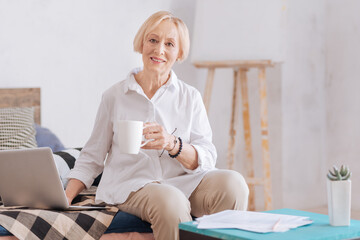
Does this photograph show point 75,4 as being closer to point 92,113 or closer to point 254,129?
point 92,113

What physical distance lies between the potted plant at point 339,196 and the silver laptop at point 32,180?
82 cm

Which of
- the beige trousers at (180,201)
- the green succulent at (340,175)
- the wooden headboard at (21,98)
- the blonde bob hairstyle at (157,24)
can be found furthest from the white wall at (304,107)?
the green succulent at (340,175)

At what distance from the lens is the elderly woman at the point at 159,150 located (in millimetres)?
1965

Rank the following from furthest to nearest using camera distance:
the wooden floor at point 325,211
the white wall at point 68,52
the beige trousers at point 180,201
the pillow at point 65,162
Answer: the wooden floor at point 325,211
the white wall at point 68,52
the pillow at point 65,162
the beige trousers at point 180,201

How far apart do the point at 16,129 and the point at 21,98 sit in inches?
20.1

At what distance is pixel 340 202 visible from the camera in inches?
61.1

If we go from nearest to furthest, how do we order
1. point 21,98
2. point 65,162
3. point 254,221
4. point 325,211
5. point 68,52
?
point 254,221 → point 65,162 → point 21,98 → point 68,52 → point 325,211

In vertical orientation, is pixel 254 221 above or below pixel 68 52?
below

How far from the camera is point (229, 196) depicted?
1.93 meters

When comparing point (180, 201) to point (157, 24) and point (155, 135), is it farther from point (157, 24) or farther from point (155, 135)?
point (157, 24)

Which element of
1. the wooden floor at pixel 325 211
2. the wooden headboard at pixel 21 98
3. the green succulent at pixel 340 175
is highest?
the wooden headboard at pixel 21 98

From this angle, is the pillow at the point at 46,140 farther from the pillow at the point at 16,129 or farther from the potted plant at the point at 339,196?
the potted plant at the point at 339,196

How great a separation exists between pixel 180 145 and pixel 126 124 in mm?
356

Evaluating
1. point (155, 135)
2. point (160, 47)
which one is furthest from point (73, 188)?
point (160, 47)
